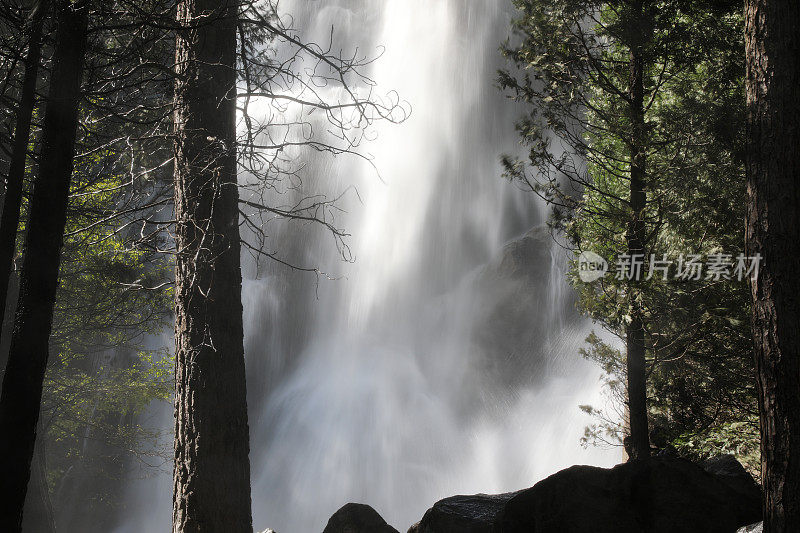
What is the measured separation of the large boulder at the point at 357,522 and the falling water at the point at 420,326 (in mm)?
10185

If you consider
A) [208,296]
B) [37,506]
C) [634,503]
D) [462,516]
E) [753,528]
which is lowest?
[37,506]

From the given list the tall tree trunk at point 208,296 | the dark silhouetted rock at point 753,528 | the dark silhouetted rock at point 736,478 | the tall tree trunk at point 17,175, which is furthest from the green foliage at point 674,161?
the tall tree trunk at point 17,175

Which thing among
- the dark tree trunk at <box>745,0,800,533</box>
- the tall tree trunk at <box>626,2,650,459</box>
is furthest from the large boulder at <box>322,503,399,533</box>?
the tall tree trunk at <box>626,2,650,459</box>

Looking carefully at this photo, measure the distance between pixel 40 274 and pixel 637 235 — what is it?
6.67m

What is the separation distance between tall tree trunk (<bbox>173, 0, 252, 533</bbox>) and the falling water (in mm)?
11076

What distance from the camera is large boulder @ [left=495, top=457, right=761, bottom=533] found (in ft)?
16.6

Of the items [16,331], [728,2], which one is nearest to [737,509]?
[16,331]

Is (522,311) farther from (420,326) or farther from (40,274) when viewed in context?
(40,274)

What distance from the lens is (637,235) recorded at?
27.1 ft

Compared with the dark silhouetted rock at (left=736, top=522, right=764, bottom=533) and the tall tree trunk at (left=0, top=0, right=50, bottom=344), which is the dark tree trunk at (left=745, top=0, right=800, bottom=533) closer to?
the dark silhouetted rock at (left=736, top=522, right=764, bottom=533)

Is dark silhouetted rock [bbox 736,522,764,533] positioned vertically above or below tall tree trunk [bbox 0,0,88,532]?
below

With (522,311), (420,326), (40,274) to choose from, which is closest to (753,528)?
(40,274)

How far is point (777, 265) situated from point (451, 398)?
55.8 ft

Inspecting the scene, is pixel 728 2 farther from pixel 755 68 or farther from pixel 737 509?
pixel 737 509
